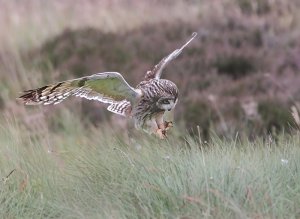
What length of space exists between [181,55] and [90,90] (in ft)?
23.1

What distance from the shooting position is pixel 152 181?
5465mm

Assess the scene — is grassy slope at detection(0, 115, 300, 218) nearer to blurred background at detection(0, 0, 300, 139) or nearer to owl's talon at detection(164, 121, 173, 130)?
owl's talon at detection(164, 121, 173, 130)

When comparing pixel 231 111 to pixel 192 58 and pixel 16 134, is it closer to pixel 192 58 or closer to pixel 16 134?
pixel 192 58

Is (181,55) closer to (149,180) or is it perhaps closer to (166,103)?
(166,103)

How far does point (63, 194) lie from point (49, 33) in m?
9.45

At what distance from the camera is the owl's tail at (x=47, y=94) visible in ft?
20.2

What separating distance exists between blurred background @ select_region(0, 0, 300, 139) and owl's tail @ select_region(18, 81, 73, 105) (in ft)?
12.3

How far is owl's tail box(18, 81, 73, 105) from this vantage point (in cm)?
614

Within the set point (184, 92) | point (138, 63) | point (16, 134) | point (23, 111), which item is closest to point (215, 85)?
point (184, 92)

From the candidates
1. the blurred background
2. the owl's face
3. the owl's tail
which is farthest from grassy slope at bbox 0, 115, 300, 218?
the blurred background

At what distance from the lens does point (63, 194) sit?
574cm

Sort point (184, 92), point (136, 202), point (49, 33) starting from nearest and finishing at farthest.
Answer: point (136, 202), point (184, 92), point (49, 33)

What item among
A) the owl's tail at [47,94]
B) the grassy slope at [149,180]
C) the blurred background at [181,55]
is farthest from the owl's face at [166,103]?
the blurred background at [181,55]

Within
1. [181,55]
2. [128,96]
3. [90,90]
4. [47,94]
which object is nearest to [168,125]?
[128,96]
